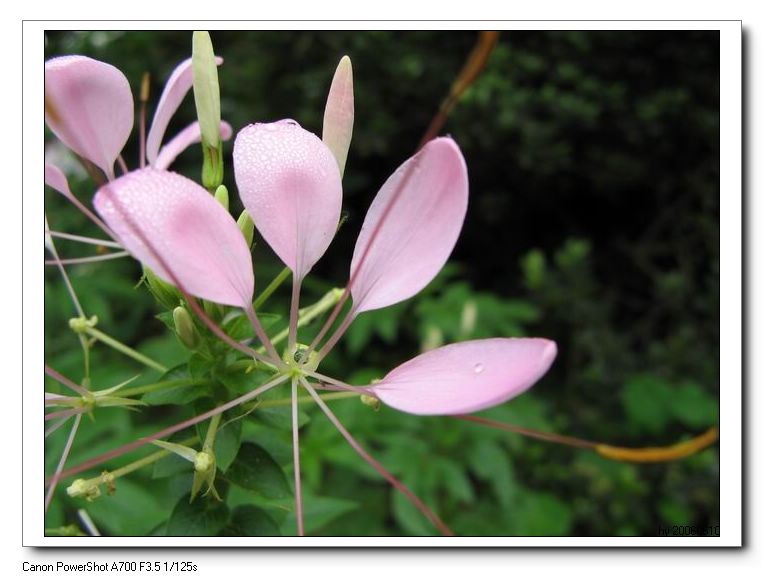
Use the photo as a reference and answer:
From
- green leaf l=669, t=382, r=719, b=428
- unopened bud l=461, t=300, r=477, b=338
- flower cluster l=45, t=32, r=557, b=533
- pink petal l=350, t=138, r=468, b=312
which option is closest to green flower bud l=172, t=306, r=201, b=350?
flower cluster l=45, t=32, r=557, b=533

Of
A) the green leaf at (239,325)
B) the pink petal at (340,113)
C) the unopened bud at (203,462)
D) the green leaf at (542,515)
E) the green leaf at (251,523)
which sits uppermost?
the pink petal at (340,113)

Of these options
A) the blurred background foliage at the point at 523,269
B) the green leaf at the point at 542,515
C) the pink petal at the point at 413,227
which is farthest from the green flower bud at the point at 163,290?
the green leaf at the point at 542,515

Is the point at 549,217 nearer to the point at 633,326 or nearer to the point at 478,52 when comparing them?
the point at 633,326

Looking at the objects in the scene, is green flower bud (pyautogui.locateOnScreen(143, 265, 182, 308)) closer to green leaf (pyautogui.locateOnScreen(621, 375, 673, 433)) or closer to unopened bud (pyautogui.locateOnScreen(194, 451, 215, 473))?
unopened bud (pyautogui.locateOnScreen(194, 451, 215, 473))

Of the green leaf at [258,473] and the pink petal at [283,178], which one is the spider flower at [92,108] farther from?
the green leaf at [258,473]
